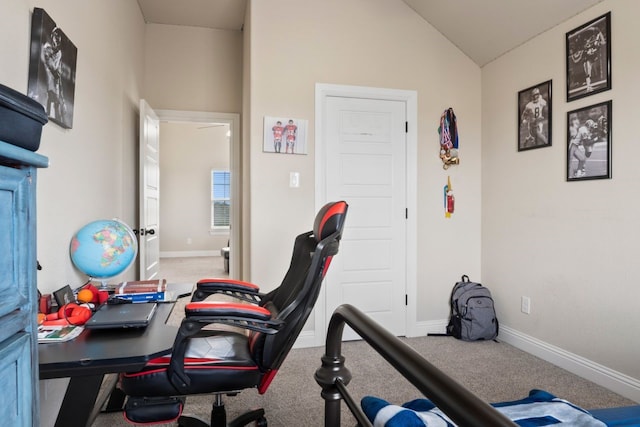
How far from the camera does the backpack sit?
135 inches

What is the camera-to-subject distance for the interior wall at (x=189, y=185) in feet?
29.2

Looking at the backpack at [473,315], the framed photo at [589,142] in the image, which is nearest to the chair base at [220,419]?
the backpack at [473,315]

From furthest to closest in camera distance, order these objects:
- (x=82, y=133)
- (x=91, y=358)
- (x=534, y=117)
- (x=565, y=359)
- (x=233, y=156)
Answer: (x=233, y=156)
(x=534, y=117)
(x=565, y=359)
(x=82, y=133)
(x=91, y=358)

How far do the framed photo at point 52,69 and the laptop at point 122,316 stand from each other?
0.93 m

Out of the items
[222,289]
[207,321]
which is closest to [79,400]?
[207,321]

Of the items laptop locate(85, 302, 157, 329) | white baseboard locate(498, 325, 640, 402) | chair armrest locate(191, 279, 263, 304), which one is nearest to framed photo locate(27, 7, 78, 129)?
laptop locate(85, 302, 157, 329)

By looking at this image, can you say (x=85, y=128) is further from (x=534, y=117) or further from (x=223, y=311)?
(x=534, y=117)

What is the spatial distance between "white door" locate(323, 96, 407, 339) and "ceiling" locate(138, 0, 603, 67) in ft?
2.71

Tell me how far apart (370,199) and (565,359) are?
Answer: 6.22ft

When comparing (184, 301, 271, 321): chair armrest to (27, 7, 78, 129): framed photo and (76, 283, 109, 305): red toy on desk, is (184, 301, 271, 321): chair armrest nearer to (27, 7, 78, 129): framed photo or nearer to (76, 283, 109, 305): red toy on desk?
(76, 283, 109, 305): red toy on desk

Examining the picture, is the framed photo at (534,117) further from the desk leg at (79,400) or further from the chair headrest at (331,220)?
the desk leg at (79,400)

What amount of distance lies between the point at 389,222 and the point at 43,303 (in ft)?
8.68

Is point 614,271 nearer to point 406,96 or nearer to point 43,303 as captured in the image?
point 406,96

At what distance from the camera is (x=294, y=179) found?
3.31 metres
